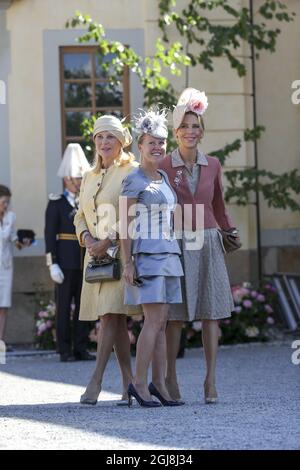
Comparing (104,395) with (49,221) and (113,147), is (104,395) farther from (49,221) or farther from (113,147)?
(49,221)

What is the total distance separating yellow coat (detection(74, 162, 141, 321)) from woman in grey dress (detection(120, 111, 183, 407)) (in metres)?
0.24

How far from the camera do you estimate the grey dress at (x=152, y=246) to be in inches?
341

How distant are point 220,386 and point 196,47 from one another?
5617 mm

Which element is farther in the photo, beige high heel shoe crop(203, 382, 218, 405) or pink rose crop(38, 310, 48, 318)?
pink rose crop(38, 310, 48, 318)

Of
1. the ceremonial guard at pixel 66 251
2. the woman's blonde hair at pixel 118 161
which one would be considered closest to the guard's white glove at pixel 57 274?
the ceremonial guard at pixel 66 251

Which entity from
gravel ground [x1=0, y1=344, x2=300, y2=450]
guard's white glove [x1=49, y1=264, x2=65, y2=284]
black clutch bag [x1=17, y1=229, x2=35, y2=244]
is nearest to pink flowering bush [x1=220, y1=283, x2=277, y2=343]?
gravel ground [x1=0, y1=344, x2=300, y2=450]

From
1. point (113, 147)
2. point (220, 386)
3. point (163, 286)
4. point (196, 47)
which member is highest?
point (196, 47)

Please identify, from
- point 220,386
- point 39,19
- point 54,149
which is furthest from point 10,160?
point 220,386

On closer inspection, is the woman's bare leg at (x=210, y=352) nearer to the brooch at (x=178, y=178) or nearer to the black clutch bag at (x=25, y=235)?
the brooch at (x=178, y=178)

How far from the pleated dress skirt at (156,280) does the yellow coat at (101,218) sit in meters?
0.24

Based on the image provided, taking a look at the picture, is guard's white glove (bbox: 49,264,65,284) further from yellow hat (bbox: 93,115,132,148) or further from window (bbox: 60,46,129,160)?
yellow hat (bbox: 93,115,132,148)

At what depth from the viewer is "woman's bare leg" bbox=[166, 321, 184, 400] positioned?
9.13m

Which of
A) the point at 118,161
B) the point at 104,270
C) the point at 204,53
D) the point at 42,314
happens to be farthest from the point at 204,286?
the point at 204,53
